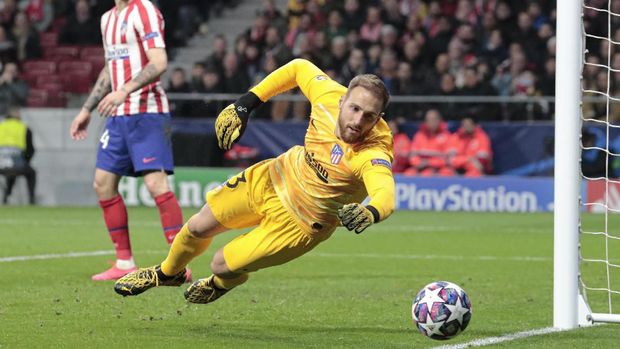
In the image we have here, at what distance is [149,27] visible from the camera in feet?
30.8

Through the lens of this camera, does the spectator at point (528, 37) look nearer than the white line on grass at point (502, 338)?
No

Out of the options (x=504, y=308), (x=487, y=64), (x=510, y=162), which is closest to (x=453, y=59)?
(x=487, y=64)

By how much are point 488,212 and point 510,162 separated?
0.89 metres

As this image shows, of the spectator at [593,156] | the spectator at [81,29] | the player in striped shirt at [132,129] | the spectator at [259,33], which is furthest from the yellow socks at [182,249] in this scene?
the spectator at [81,29]

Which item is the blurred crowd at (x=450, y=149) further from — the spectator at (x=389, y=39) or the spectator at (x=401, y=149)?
the spectator at (x=389, y=39)

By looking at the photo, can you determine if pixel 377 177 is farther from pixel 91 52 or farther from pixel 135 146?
pixel 91 52

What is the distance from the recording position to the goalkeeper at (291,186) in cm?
639

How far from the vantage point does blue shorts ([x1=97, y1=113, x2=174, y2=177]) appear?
9.39 metres

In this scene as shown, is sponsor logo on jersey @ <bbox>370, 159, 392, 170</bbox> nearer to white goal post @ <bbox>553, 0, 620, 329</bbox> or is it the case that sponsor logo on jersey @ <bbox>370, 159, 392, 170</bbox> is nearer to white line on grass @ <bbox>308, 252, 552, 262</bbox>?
white goal post @ <bbox>553, 0, 620, 329</bbox>

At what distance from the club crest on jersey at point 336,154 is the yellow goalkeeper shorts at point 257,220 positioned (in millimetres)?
470

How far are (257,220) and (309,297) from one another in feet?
5.42

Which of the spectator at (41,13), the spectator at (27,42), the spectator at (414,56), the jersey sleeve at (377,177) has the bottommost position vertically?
the jersey sleeve at (377,177)

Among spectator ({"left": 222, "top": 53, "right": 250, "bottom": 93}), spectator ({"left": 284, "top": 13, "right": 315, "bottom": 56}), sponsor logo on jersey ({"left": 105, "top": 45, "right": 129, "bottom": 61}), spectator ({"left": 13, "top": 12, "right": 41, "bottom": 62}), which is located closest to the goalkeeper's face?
sponsor logo on jersey ({"left": 105, "top": 45, "right": 129, "bottom": 61})

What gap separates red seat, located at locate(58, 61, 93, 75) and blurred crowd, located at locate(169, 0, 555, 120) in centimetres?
242
